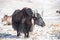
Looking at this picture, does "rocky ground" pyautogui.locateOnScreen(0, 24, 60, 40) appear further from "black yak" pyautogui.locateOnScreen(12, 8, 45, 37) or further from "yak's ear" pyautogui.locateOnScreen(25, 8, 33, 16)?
"yak's ear" pyautogui.locateOnScreen(25, 8, 33, 16)

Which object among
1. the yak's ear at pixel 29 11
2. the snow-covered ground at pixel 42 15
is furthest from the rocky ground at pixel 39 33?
the yak's ear at pixel 29 11

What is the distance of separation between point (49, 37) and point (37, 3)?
0.53 meters

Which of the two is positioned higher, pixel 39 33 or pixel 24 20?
pixel 24 20

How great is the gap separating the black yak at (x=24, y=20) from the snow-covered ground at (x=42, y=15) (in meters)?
0.06

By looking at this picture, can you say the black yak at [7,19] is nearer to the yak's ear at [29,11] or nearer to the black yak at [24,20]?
the black yak at [24,20]

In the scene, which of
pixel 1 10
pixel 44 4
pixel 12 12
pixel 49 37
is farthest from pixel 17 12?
pixel 49 37

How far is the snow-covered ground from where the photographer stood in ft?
7.39

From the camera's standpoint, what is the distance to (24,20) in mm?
2297

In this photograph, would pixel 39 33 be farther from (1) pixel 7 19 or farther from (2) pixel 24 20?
(1) pixel 7 19

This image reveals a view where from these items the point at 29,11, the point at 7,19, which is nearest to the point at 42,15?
the point at 29,11

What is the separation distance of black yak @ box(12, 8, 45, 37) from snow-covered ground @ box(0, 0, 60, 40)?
6 cm

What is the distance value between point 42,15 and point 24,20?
274mm

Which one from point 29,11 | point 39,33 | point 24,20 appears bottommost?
point 39,33

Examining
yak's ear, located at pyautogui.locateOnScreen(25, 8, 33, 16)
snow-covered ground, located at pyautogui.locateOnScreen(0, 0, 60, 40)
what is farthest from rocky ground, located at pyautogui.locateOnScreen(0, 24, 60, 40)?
yak's ear, located at pyautogui.locateOnScreen(25, 8, 33, 16)
